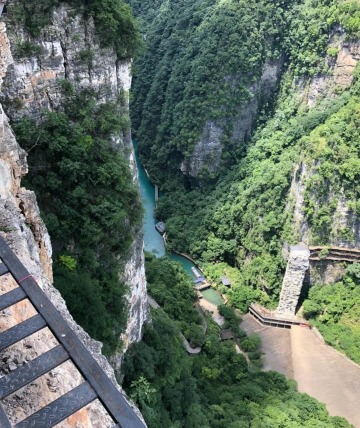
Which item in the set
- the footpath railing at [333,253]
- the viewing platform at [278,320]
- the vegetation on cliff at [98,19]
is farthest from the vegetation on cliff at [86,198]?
the footpath railing at [333,253]

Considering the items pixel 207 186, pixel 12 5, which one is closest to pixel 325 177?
pixel 207 186

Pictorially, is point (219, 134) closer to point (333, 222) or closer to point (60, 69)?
point (333, 222)

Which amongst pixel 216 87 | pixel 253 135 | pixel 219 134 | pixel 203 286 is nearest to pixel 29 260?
pixel 203 286

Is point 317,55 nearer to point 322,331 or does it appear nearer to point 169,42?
point 169,42

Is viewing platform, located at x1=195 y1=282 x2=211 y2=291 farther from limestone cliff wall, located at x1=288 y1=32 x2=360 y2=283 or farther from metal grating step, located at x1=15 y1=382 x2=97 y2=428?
metal grating step, located at x1=15 y1=382 x2=97 y2=428

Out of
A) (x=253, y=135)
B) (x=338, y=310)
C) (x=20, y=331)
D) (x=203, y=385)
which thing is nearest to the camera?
(x=20, y=331)

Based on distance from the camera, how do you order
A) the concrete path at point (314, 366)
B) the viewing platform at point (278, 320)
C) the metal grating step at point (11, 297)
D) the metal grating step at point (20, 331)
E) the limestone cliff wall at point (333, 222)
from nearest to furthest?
the metal grating step at point (20, 331), the metal grating step at point (11, 297), the concrete path at point (314, 366), the viewing platform at point (278, 320), the limestone cliff wall at point (333, 222)

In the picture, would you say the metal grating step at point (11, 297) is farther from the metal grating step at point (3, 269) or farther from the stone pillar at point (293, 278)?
the stone pillar at point (293, 278)

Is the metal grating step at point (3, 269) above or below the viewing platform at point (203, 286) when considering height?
above
